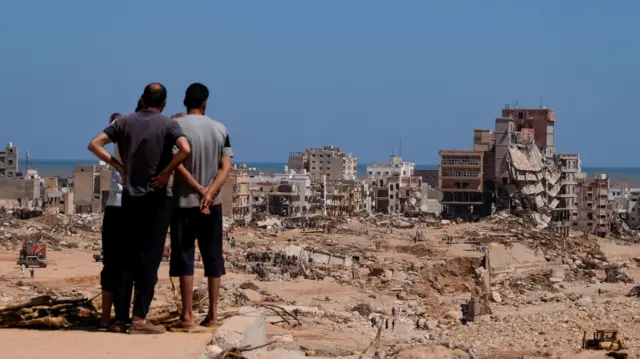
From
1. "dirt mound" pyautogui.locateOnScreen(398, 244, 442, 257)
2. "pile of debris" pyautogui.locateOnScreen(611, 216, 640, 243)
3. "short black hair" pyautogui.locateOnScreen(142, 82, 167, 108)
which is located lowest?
"dirt mound" pyautogui.locateOnScreen(398, 244, 442, 257)

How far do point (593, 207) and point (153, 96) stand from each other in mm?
71252

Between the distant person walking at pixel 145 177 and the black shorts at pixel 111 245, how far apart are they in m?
0.07

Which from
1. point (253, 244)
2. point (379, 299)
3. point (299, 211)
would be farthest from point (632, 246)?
point (379, 299)

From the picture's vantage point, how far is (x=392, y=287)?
106 ft

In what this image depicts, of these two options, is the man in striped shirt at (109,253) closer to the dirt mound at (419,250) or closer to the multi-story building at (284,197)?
the dirt mound at (419,250)

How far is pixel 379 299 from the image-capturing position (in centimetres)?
2895

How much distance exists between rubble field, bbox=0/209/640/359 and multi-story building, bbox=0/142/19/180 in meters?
21.6

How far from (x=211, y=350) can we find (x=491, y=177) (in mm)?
67018

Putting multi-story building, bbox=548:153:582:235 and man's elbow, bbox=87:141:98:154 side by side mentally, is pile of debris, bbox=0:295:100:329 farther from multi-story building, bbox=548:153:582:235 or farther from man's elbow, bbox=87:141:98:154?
multi-story building, bbox=548:153:582:235

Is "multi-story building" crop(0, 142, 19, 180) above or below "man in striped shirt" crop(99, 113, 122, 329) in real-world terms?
above

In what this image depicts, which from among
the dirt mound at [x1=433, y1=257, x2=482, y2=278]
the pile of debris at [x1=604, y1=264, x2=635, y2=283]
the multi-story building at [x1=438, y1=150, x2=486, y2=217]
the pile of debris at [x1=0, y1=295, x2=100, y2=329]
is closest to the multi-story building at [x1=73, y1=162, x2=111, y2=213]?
the multi-story building at [x1=438, y1=150, x2=486, y2=217]

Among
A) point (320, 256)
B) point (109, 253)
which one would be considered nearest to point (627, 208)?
point (320, 256)

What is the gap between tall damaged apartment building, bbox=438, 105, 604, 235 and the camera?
72.7 metres

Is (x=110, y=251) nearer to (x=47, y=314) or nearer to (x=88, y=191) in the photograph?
(x=47, y=314)
